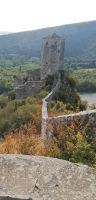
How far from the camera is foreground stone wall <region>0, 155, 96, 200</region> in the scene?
2.92 m

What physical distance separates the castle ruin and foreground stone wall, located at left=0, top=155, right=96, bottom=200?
3810cm

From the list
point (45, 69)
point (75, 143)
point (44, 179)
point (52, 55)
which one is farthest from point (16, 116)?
point (44, 179)

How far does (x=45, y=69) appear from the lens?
150ft

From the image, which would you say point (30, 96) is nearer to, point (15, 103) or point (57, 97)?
point (15, 103)

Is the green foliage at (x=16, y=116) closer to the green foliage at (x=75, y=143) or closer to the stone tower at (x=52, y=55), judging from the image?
the stone tower at (x=52, y=55)

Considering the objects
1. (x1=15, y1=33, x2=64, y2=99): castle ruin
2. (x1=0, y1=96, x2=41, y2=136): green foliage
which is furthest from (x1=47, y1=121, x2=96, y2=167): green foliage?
(x1=15, y1=33, x2=64, y2=99): castle ruin

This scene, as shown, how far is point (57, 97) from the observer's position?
119 feet

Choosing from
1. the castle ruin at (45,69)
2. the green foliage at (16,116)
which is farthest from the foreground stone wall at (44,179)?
the castle ruin at (45,69)

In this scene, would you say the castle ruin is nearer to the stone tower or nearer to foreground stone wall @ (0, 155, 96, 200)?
the stone tower

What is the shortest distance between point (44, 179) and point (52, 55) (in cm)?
4400

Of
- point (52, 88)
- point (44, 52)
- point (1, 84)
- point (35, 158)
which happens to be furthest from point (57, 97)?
point (1, 84)

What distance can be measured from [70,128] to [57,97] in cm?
2578

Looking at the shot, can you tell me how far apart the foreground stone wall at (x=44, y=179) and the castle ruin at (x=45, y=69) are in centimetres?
3810

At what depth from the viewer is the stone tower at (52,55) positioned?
45.2 meters
